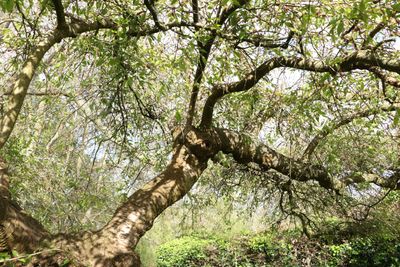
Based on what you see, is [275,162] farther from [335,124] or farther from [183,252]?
[183,252]

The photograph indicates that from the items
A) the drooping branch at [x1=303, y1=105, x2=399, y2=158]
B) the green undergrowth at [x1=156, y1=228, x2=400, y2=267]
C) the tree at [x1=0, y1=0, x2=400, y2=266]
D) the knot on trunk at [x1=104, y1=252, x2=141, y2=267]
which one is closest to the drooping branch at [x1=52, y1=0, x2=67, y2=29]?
the tree at [x1=0, y1=0, x2=400, y2=266]

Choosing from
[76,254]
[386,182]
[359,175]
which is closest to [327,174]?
[359,175]

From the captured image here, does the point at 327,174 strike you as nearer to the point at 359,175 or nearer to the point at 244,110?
the point at 359,175

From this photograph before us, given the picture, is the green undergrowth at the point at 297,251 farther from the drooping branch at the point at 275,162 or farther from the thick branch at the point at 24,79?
the thick branch at the point at 24,79

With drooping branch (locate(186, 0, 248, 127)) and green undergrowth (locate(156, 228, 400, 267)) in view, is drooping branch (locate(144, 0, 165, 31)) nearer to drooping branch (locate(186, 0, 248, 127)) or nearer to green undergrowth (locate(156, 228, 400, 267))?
drooping branch (locate(186, 0, 248, 127))

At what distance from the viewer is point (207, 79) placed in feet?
12.9

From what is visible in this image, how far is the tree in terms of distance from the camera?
2922 mm

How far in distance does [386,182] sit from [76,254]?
4.55m

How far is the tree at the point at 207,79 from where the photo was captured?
292 cm

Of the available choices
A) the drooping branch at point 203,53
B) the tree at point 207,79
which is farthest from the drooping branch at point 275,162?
the drooping branch at point 203,53

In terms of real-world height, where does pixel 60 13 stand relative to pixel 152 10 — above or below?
below

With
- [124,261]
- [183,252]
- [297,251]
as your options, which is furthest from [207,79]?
[183,252]

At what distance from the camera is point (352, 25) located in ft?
12.3

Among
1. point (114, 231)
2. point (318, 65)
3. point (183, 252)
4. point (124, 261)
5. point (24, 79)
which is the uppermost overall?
point (318, 65)
